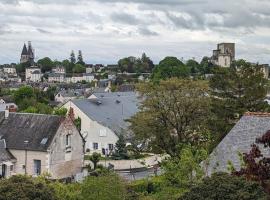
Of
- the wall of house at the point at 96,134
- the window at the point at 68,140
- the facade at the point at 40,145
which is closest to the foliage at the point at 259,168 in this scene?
the facade at the point at 40,145

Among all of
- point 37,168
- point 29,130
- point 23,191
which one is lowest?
point 37,168

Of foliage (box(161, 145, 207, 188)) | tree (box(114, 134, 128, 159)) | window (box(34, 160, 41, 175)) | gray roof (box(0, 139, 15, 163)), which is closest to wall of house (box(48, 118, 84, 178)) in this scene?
window (box(34, 160, 41, 175))

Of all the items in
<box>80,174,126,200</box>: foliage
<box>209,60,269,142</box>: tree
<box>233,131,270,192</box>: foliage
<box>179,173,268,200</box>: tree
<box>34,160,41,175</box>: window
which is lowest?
<box>34,160,41,175</box>: window

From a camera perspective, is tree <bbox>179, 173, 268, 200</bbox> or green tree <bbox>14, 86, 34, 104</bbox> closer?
tree <bbox>179, 173, 268, 200</bbox>

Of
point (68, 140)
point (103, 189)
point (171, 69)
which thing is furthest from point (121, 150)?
point (171, 69)

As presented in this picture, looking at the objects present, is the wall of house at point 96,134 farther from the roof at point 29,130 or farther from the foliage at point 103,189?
the foliage at point 103,189

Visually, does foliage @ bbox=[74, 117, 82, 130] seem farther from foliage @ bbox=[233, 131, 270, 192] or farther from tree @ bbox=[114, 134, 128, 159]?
foliage @ bbox=[233, 131, 270, 192]

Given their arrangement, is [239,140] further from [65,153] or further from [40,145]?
[65,153]
